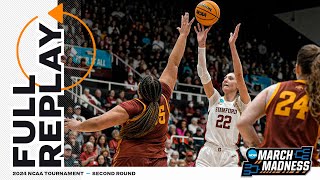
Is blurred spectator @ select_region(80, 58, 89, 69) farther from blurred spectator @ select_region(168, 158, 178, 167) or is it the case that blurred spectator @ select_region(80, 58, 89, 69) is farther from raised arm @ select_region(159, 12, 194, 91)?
raised arm @ select_region(159, 12, 194, 91)

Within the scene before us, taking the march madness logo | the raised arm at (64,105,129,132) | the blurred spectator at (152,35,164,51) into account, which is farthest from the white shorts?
the blurred spectator at (152,35,164,51)

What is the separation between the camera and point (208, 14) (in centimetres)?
773

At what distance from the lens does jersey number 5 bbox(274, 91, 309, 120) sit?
4027mm

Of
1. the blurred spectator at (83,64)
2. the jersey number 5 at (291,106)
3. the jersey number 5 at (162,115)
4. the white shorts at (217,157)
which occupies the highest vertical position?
the blurred spectator at (83,64)

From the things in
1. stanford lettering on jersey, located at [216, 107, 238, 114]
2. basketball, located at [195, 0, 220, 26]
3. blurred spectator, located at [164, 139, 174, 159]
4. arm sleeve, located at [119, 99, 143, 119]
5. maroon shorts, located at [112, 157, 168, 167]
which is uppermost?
basketball, located at [195, 0, 220, 26]

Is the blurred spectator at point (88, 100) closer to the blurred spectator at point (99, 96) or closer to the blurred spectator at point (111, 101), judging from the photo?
the blurred spectator at point (99, 96)

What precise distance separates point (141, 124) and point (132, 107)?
0.57 feet

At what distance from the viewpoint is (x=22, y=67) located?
6.28m

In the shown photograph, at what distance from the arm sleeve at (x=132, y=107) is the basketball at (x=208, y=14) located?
8.59 ft

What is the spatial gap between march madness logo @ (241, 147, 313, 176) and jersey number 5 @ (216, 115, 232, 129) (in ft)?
8.65

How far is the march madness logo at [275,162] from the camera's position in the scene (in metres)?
4.30

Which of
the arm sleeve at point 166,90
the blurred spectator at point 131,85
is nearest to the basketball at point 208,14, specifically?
the arm sleeve at point 166,90

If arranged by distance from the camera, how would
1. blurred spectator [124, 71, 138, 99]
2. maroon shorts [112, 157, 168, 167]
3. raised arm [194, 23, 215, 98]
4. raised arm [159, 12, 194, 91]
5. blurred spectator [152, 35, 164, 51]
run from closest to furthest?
maroon shorts [112, 157, 168, 167] < raised arm [159, 12, 194, 91] < raised arm [194, 23, 215, 98] < blurred spectator [124, 71, 138, 99] < blurred spectator [152, 35, 164, 51]

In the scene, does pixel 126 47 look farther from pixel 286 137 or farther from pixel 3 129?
pixel 286 137
